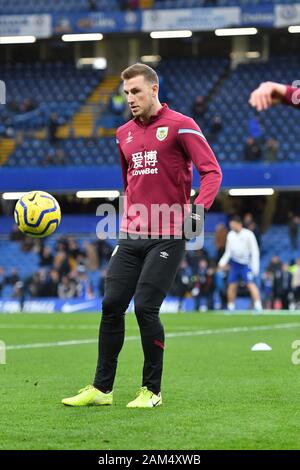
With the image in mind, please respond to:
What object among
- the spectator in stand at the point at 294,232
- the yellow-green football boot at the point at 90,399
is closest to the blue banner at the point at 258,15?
the spectator in stand at the point at 294,232

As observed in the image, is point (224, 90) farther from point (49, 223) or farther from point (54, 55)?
point (49, 223)

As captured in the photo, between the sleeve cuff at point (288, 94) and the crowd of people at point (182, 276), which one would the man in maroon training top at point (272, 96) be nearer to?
the sleeve cuff at point (288, 94)

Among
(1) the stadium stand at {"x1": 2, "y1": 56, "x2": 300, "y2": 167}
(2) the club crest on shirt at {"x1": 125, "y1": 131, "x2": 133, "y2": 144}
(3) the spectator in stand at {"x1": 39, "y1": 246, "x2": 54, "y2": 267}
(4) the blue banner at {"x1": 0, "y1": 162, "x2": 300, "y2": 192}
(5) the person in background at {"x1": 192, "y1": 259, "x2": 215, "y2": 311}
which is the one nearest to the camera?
(2) the club crest on shirt at {"x1": 125, "y1": 131, "x2": 133, "y2": 144}

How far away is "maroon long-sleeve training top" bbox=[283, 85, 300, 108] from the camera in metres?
5.18

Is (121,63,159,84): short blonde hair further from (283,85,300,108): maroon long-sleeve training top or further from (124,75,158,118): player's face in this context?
(283,85,300,108): maroon long-sleeve training top

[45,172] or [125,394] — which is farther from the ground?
[125,394]

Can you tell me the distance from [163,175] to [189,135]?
0.35m

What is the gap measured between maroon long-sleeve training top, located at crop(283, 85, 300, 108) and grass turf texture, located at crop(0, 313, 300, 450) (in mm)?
1873

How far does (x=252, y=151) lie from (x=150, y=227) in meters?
25.1

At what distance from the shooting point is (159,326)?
23.5 ft

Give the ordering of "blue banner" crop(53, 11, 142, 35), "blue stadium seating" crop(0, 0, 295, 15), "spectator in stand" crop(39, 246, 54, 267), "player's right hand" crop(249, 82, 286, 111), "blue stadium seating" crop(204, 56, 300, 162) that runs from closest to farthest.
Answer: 1. "player's right hand" crop(249, 82, 286, 111)
2. "spectator in stand" crop(39, 246, 54, 267)
3. "blue stadium seating" crop(204, 56, 300, 162)
4. "blue stadium seating" crop(0, 0, 295, 15)
5. "blue banner" crop(53, 11, 142, 35)

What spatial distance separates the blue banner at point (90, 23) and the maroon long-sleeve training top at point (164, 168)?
3089 centimetres

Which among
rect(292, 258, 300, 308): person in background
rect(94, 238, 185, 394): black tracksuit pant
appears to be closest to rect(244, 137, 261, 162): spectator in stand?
rect(292, 258, 300, 308): person in background

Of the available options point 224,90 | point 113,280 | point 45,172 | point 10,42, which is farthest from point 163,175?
point 10,42
